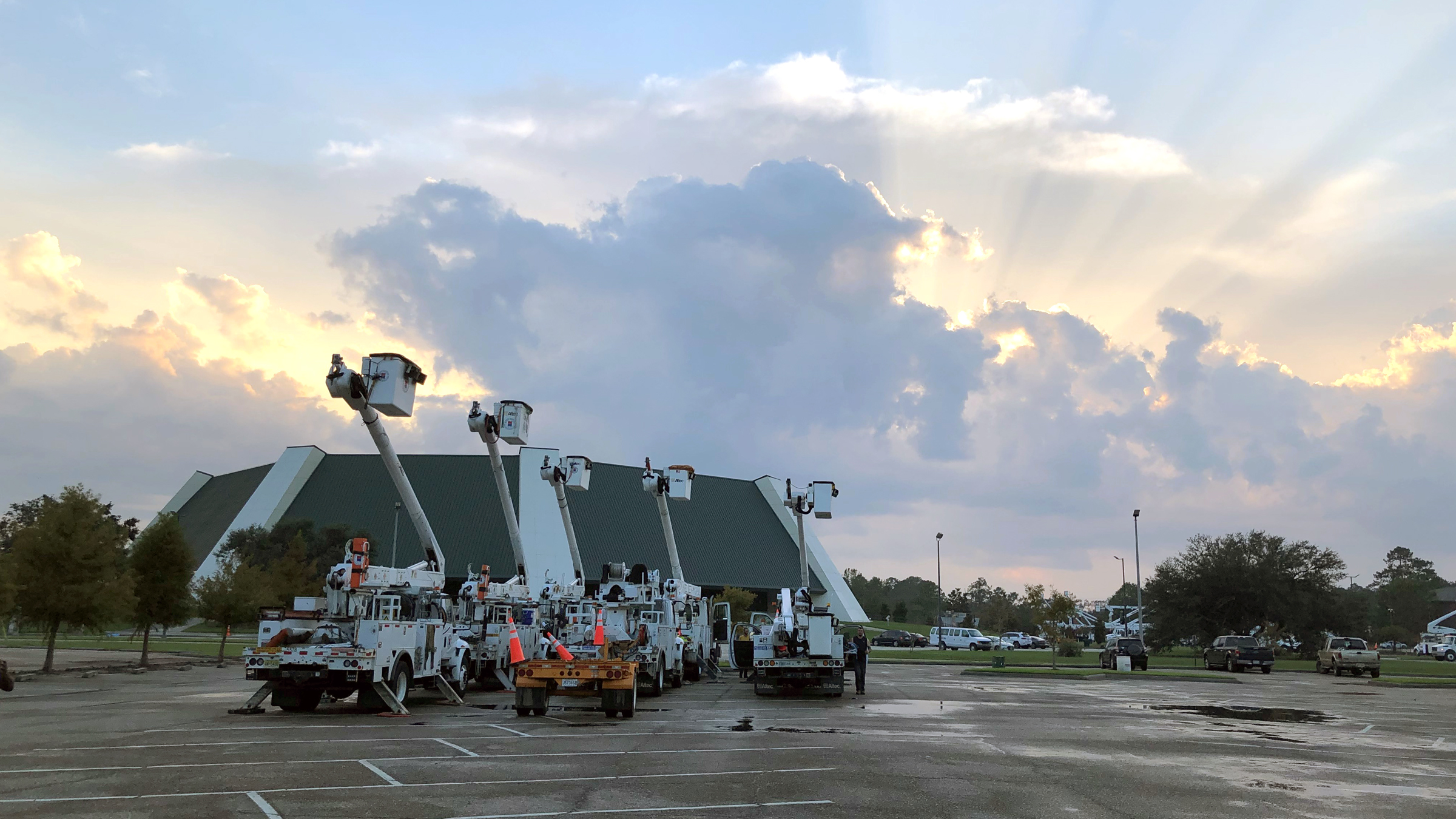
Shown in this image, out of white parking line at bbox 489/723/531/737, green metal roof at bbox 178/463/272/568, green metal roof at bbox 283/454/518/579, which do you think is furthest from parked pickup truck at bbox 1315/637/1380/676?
green metal roof at bbox 178/463/272/568

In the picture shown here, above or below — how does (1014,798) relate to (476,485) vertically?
below

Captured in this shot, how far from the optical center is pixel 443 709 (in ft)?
69.3

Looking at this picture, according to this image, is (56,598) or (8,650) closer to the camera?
(56,598)

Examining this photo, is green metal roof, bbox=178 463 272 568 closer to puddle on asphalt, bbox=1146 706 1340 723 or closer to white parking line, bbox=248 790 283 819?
puddle on asphalt, bbox=1146 706 1340 723

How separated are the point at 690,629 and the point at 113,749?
1959 cm

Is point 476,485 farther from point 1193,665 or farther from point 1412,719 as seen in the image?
point 1412,719

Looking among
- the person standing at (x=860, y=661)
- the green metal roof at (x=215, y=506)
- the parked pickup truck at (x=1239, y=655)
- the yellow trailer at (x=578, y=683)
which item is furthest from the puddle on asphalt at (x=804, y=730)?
the green metal roof at (x=215, y=506)

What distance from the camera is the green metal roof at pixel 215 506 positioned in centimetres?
9806

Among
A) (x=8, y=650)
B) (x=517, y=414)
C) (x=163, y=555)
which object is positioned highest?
(x=517, y=414)

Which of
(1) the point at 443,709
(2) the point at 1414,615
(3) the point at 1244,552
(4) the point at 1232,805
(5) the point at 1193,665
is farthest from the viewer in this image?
(2) the point at 1414,615

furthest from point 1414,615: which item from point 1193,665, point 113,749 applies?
point 113,749

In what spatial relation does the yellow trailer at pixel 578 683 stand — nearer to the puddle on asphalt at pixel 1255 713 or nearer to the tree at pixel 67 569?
the puddle on asphalt at pixel 1255 713

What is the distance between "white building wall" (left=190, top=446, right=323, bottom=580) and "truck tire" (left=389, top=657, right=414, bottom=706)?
74.9m

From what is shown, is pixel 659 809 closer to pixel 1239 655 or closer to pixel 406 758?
pixel 406 758
